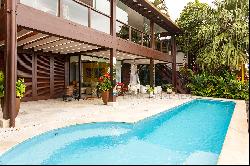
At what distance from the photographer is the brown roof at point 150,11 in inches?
515

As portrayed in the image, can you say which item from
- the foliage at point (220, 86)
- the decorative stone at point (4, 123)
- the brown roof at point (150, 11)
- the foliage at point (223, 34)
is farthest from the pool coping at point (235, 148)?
the foliage at point (223, 34)

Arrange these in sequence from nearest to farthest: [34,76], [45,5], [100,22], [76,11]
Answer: [45,5] → [34,76] → [76,11] → [100,22]

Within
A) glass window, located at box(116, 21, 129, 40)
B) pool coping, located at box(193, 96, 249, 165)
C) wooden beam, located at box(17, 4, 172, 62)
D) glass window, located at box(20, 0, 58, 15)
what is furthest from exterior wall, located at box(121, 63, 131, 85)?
pool coping, located at box(193, 96, 249, 165)

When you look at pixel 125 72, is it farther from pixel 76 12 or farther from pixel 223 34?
pixel 223 34

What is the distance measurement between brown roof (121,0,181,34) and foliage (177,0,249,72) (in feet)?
7.55

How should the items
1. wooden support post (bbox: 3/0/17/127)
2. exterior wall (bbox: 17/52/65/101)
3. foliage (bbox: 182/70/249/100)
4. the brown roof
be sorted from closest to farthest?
A: wooden support post (bbox: 3/0/17/127)
exterior wall (bbox: 17/52/65/101)
the brown roof
foliage (bbox: 182/70/249/100)

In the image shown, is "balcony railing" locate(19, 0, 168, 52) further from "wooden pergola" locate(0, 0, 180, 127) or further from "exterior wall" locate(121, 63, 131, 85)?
"exterior wall" locate(121, 63, 131, 85)

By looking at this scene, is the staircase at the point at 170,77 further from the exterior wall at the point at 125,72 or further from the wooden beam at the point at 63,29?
the wooden beam at the point at 63,29

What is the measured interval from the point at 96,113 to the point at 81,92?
19.0 feet

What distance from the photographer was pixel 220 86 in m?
16.6

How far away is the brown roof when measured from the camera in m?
13.1

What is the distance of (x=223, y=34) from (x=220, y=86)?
3.53 metres

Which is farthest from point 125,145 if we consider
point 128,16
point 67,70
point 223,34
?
point 128,16

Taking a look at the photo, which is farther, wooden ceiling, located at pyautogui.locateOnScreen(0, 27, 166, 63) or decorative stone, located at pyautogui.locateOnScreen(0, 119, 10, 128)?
wooden ceiling, located at pyautogui.locateOnScreen(0, 27, 166, 63)
